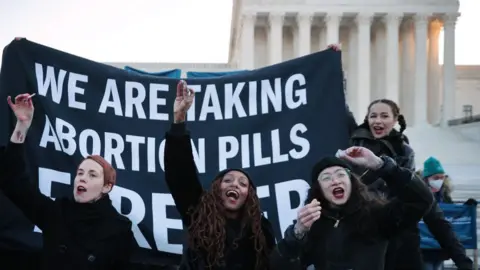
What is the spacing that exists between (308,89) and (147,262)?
5.42ft

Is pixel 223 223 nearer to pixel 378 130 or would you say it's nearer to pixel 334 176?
pixel 334 176

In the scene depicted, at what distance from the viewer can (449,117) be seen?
40.4 metres

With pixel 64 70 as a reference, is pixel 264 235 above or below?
below

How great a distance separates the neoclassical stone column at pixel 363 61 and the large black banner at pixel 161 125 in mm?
→ 35171

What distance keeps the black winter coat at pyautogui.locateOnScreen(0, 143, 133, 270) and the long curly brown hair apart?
420 millimetres

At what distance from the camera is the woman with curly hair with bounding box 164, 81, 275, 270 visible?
3.81 meters

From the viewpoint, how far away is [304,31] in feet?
137

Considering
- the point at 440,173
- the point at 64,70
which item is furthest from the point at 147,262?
the point at 440,173

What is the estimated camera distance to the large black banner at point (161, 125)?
15.2 ft

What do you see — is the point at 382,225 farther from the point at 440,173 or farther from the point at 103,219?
the point at 440,173

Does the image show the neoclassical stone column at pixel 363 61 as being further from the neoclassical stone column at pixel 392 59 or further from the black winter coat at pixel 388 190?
the black winter coat at pixel 388 190

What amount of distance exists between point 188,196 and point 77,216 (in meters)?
0.65

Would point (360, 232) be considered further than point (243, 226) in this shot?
No

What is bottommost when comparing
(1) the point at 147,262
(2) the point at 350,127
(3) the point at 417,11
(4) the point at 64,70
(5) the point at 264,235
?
(1) the point at 147,262
